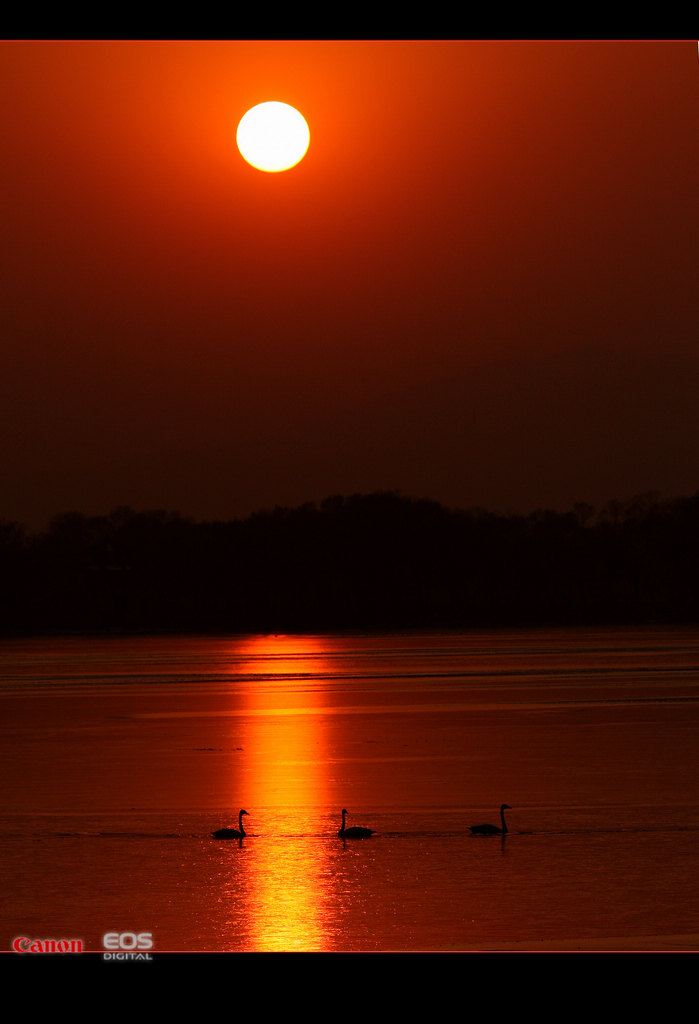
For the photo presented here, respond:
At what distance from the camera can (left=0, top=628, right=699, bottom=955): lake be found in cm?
798

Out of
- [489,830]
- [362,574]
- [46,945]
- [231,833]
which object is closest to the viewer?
[46,945]

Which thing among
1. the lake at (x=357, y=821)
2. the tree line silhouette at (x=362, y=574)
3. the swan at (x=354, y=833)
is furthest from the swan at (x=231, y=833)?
the tree line silhouette at (x=362, y=574)

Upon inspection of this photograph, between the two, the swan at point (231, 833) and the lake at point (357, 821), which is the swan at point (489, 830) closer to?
the lake at point (357, 821)

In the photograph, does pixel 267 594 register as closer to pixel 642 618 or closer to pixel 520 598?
pixel 520 598

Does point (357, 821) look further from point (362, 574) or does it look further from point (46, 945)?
point (362, 574)

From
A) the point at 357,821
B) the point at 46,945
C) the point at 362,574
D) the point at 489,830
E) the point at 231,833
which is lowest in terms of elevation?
the point at 46,945

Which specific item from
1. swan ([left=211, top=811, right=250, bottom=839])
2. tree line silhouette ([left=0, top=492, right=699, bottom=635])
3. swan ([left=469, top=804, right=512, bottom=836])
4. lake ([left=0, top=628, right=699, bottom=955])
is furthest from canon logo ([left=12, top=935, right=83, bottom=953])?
tree line silhouette ([left=0, top=492, right=699, bottom=635])

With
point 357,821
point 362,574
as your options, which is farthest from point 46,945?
point 362,574

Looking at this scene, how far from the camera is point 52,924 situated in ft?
26.4

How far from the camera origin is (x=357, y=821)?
11570mm

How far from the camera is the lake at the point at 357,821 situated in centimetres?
798

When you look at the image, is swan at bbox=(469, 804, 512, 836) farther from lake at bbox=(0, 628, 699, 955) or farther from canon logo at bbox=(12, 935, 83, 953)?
canon logo at bbox=(12, 935, 83, 953)
